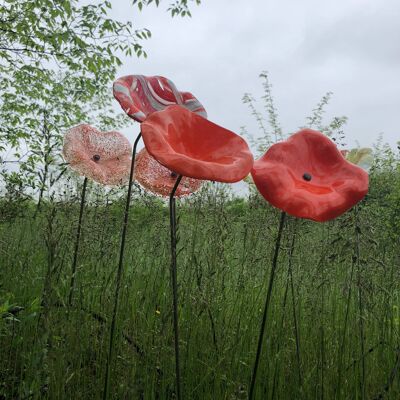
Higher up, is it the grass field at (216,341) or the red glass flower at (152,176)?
the red glass flower at (152,176)

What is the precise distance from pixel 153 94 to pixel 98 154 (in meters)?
0.82

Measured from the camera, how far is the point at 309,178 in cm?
108

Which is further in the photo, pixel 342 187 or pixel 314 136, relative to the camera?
pixel 314 136

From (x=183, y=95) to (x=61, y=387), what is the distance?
878 mm

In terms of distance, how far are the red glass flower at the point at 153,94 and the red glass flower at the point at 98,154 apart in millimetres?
665

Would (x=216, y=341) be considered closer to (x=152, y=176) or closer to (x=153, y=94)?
(x=152, y=176)

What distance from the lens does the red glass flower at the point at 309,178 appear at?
0.96 m

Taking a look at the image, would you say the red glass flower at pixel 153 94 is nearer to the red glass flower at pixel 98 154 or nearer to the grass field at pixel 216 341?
the grass field at pixel 216 341

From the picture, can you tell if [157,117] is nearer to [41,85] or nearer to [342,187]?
[342,187]

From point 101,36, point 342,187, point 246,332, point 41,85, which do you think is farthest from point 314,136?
point 41,85

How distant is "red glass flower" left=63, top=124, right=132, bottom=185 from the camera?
80.0 inches

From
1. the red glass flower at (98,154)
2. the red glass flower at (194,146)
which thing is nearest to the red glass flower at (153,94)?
the red glass flower at (194,146)

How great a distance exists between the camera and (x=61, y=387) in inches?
48.2

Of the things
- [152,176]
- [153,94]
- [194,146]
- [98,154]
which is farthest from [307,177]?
[98,154]
